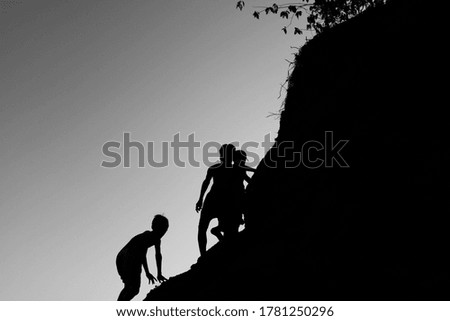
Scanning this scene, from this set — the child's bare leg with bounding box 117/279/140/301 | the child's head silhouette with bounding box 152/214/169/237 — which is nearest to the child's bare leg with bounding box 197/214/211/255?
the child's head silhouette with bounding box 152/214/169/237

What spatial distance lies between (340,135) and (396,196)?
7.11 feet

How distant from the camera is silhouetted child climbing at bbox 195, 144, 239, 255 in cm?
915

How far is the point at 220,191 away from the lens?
9.14 meters

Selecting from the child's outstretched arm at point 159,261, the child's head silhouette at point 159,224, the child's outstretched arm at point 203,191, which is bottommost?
the child's outstretched arm at point 159,261

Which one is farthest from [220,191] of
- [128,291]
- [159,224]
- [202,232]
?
[128,291]

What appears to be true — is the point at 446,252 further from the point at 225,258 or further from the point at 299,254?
the point at 225,258

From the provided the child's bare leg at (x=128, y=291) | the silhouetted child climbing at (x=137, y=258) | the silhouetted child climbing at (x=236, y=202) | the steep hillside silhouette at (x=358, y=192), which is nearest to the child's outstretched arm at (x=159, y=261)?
the silhouetted child climbing at (x=137, y=258)

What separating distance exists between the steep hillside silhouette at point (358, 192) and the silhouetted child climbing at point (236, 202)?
0.99ft

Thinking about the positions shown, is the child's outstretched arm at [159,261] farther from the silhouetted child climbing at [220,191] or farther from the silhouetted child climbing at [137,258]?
the silhouetted child climbing at [220,191]

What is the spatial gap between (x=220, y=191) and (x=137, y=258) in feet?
7.08

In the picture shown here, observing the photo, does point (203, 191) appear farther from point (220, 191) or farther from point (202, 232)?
point (202, 232)

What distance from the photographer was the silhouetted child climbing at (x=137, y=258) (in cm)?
941

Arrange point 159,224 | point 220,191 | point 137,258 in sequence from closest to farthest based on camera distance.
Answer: point 220,191 → point 137,258 → point 159,224

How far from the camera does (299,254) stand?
6516mm
